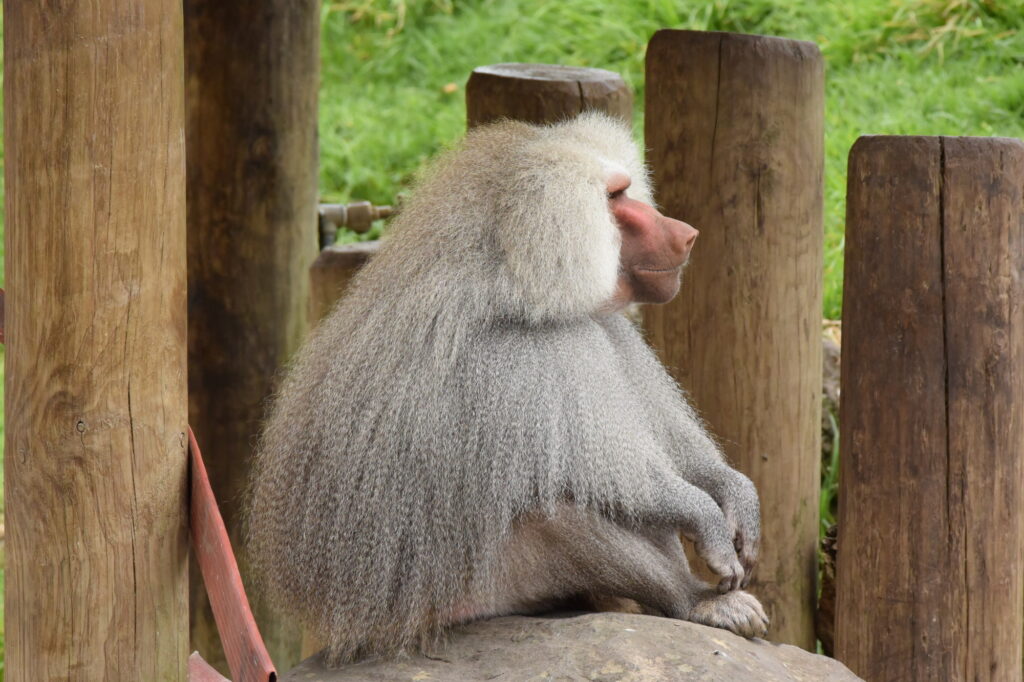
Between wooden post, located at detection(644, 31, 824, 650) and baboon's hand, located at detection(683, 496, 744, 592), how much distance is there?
55cm

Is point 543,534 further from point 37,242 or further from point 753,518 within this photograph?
point 37,242

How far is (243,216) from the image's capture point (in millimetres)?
3441

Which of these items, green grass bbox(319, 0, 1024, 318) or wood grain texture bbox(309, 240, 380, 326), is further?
green grass bbox(319, 0, 1024, 318)

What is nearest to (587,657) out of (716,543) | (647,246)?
(716,543)

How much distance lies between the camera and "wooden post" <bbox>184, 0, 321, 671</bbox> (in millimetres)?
3318

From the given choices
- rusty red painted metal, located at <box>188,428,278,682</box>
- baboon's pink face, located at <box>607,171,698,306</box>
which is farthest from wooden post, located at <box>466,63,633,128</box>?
rusty red painted metal, located at <box>188,428,278,682</box>

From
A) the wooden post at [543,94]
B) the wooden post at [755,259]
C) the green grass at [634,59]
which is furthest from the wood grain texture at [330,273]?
the green grass at [634,59]

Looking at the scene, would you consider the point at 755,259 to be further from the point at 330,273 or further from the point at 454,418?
the point at 330,273

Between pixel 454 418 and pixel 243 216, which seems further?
pixel 243 216

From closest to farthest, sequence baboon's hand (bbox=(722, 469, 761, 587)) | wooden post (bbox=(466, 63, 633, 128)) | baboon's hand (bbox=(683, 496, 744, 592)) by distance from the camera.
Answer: baboon's hand (bbox=(683, 496, 744, 592)), baboon's hand (bbox=(722, 469, 761, 587)), wooden post (bbox=(466, 63, 633, 128))

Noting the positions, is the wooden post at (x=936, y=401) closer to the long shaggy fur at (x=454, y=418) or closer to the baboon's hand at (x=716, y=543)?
the baboon's hand at (x=716, y=543)

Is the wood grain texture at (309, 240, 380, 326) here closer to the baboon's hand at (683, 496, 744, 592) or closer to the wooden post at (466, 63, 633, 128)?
the wooden post at (466, 63, 633, 128)

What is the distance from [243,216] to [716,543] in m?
1.67

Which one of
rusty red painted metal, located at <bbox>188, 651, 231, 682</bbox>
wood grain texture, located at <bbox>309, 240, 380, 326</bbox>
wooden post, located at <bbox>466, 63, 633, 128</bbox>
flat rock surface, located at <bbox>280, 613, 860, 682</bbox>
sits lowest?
rusty red painted metal, located at <bbox>188, 651, 231, 682</bbox>
